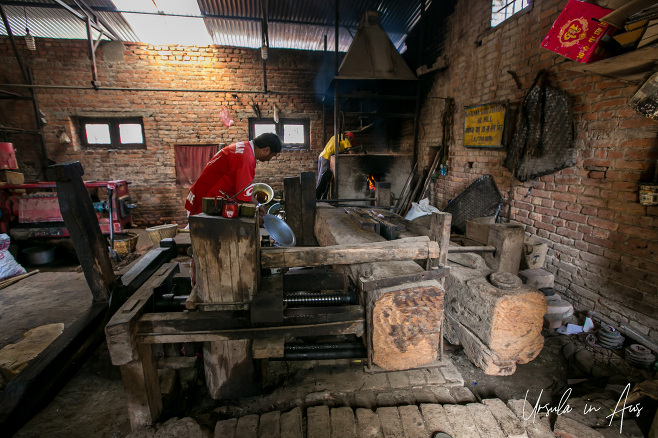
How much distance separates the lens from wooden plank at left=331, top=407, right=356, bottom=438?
177 cm

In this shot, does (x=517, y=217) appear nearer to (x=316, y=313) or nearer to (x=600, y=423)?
(x=600, y=423)

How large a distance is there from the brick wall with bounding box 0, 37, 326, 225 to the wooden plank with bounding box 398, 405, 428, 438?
7.14 meters

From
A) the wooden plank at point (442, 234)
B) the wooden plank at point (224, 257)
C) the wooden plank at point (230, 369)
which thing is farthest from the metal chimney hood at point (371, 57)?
the wooden plank at point (230, 369)

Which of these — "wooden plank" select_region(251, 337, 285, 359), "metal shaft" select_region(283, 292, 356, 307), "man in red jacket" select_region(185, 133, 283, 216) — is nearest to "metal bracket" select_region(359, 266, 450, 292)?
"metal shaft" select_region(283, 292, 356, 307)

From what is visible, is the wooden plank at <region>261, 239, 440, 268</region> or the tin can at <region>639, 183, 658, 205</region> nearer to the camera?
the wooden plank at <region>261, 239, 440, 268</region>

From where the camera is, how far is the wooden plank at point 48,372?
1771 millimetres

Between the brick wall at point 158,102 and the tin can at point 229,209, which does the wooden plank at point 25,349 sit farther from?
the brick wall at point 158,102

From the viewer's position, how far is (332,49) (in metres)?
8.50

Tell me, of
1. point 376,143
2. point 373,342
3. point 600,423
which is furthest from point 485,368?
point 376,143

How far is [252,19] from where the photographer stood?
268 inches

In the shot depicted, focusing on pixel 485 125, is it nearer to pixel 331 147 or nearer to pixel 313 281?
pixel 331 147

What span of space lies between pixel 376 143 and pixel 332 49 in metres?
3.01

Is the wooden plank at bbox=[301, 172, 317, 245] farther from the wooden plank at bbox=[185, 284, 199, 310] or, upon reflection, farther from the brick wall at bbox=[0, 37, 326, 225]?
the brick wall at bbox=[0, 37, 326, 225]

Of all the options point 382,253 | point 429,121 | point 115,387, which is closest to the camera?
point 382,253
